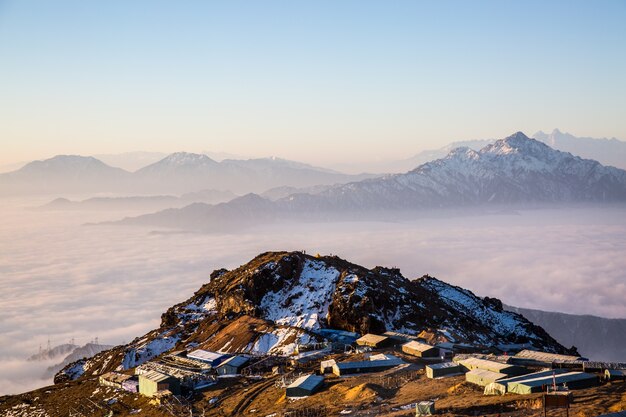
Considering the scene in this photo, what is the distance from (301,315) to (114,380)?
4561 centimetres

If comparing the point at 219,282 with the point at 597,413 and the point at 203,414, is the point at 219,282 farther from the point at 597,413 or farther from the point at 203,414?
the point at 597,413

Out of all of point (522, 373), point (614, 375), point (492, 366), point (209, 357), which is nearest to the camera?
point (614, 375)

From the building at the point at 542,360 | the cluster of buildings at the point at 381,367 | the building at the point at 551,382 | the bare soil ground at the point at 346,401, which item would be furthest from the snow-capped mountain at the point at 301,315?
the building at the point at 551,382

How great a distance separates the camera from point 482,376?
63.5 metres

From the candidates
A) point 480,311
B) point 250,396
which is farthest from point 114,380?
point 480,311

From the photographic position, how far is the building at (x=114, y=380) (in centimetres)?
9106

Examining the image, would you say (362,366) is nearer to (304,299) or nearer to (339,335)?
(339,335)

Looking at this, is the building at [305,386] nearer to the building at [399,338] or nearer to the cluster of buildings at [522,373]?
the cluster of buildings at [522,373]

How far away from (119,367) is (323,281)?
47892 millimetres

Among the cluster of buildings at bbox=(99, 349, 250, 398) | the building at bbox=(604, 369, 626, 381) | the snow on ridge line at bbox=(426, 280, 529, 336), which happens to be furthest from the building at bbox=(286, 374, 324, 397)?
the snow on ridge line at bbox=(426, 280, 529, 336)

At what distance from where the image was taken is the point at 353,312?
402ft

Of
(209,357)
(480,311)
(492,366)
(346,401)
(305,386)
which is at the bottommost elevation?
(480,311)

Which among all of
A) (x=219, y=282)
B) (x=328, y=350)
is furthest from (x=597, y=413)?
(x=219, y=282)

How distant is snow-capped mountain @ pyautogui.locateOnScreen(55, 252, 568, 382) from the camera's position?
4646 inches
